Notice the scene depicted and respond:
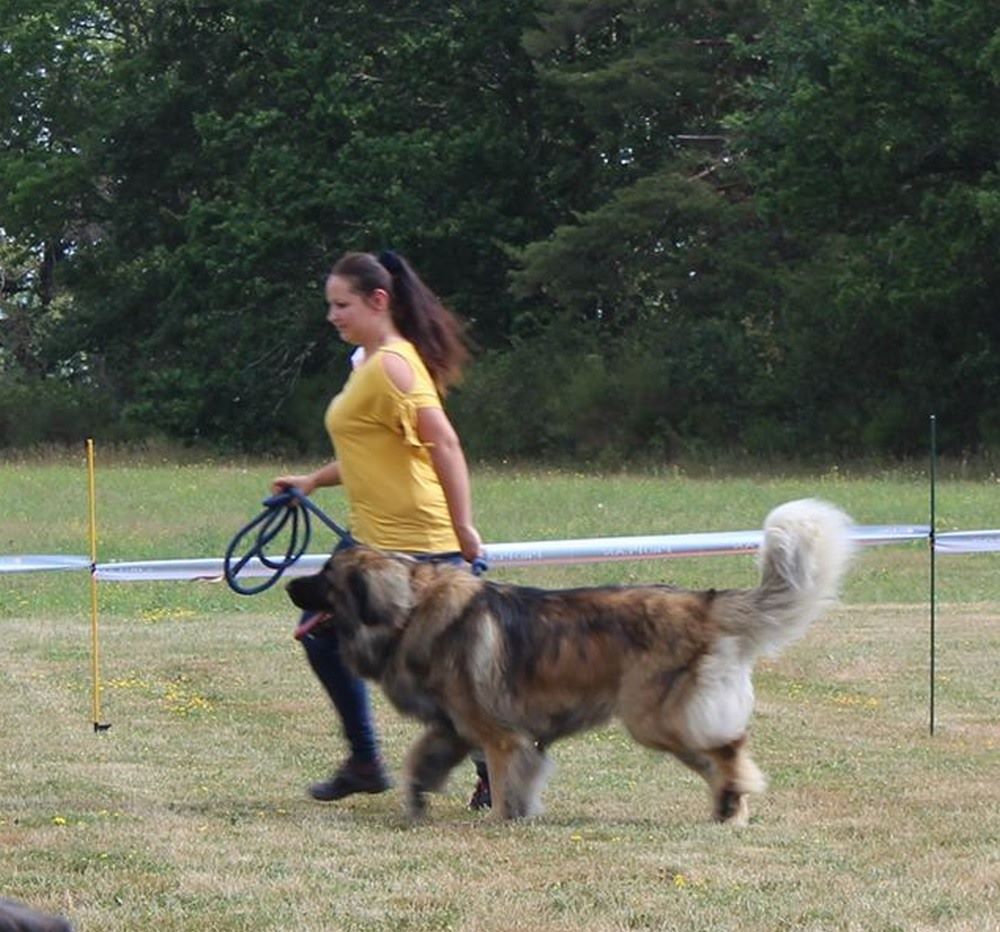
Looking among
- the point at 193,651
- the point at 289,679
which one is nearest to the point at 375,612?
the point at 289,679

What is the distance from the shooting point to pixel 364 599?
7340 millimetres

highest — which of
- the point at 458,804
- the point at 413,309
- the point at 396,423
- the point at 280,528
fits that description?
the point at 413,309

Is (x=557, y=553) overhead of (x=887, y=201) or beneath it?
beneath

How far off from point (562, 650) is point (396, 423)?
3.22ft

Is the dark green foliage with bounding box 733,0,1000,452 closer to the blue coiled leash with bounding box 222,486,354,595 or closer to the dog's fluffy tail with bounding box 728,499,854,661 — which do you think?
the blue coiled leash with bounding box 222,486,354,595

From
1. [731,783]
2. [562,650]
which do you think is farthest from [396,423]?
[731,783]

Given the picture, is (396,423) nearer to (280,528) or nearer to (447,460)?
(447,460)

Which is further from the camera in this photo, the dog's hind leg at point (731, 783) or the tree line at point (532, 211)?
the tree line at point (532, 211)

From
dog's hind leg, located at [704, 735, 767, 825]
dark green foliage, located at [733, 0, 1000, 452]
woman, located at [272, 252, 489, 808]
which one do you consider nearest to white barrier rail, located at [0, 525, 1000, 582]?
woman, located at [272, 252, 489, 808]

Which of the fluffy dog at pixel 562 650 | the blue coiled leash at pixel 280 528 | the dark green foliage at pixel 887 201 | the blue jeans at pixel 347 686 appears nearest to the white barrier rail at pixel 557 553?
the blue coiled leash at pixel 280 528

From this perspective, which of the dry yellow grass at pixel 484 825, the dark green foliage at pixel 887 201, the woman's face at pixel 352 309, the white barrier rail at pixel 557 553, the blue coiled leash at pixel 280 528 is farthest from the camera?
the dark green foliage at pixel 887 201

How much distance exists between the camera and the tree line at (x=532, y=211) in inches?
1393

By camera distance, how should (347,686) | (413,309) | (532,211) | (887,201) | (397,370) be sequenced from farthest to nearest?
(532,211), (887,201), (347,686), (413,309), (397,370)

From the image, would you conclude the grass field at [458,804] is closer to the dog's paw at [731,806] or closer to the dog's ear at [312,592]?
the dog's paw at [731,806]
